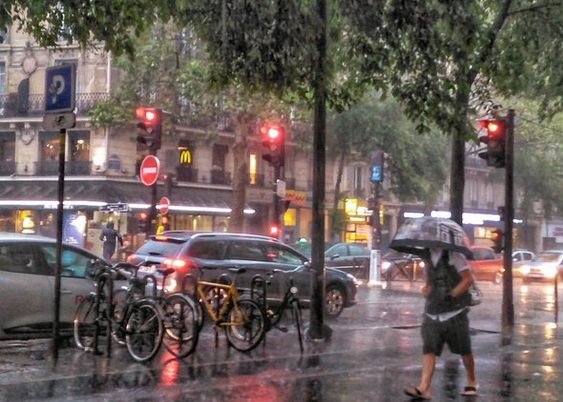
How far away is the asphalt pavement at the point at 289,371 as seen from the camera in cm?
884

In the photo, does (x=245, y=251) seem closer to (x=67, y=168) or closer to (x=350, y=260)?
(x=350, y=260)

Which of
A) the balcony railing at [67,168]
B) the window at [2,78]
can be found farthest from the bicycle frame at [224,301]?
the window at [2,78]

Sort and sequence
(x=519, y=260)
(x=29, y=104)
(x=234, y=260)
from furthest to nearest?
1. (x=29, y=104)
2. (x=519, y=260)
3. (x=234, y=260)

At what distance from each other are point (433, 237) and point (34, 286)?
557cm

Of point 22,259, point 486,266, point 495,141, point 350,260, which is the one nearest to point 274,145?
point 495,141

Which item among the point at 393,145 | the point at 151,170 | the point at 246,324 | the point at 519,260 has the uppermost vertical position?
the point at 393,145

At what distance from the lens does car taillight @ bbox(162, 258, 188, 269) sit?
51.3ft

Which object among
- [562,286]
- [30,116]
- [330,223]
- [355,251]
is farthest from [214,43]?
[330,223]

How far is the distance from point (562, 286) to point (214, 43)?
26418 millimetres

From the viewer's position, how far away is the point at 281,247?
1723 centimetres

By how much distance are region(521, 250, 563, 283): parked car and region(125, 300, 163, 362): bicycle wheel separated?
27.9m

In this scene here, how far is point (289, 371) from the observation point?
1034 centimetres

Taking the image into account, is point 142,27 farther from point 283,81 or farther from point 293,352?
point 293,352

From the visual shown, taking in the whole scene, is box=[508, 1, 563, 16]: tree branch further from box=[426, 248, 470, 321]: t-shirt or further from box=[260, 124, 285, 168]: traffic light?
box=[426, 248, 470, 321]: t-shirt
